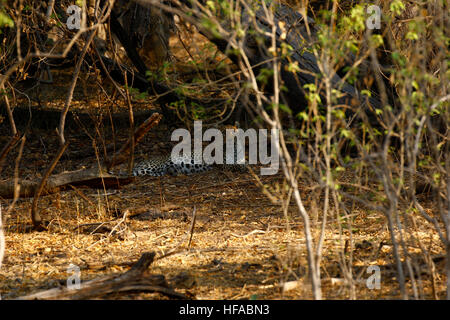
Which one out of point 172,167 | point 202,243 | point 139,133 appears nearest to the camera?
point 202,243

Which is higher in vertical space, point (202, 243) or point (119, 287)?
point (202, 243)

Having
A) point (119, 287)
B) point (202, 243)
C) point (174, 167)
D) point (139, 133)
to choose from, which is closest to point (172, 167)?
point (174, 167)

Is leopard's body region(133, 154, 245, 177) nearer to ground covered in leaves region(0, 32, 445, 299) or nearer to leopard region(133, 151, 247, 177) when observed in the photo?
leopard region(133, 151, 247, 177)

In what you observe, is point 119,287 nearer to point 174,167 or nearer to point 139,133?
point 139,133

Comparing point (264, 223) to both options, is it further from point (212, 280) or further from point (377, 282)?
point (377, 282)

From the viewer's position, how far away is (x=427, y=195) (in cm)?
628

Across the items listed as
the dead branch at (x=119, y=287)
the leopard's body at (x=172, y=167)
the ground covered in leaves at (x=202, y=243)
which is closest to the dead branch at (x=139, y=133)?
the ground covered in leaves at (x=202, y=243)

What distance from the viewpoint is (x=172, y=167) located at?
8844 mm

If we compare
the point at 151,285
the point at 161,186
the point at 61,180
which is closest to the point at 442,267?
the point at 151,285

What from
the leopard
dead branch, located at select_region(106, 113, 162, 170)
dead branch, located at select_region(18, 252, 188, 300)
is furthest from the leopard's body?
dead branch, located at select_region(18, 252, 188, 300)
